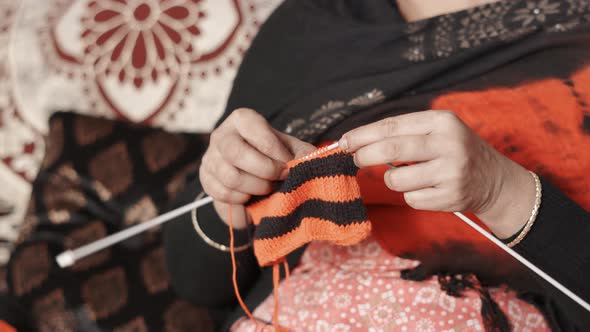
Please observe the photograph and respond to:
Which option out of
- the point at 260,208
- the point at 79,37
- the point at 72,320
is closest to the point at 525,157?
the point at 260,208

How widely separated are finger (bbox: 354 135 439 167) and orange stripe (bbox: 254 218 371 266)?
0.39 feet

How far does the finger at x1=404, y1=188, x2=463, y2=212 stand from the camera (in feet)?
1.77

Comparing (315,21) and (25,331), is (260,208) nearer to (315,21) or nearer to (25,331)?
(315,21)

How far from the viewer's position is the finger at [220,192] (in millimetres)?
668

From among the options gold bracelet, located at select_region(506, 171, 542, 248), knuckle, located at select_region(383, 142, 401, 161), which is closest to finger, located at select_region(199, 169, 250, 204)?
knuckle, located at select_region(383, 142, 401, 161)

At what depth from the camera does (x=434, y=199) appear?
0.55m

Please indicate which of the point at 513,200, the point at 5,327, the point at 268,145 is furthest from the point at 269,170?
the point at 5,327

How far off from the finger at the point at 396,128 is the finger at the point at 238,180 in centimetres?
15

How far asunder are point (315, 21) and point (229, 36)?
32 cm

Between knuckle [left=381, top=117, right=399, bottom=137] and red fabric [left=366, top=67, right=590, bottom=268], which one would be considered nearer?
knuckle [left=381, top=117, right=399, bottom=137]

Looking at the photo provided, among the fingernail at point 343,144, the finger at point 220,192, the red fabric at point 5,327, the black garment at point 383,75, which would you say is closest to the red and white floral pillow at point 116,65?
the black garment at point 383,75

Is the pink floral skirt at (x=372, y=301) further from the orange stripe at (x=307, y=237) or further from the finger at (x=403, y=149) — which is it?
the finger at (x=403, y=149)

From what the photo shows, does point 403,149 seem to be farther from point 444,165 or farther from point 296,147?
point 296,147

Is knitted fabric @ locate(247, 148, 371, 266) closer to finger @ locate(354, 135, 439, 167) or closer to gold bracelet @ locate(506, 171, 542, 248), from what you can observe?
finger @ locate(354, 135, 439, 167)
